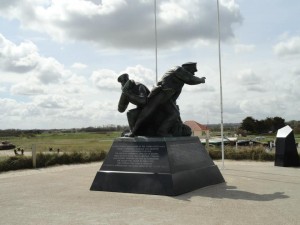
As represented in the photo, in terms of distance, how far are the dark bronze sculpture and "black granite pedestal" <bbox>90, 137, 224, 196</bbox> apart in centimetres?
53

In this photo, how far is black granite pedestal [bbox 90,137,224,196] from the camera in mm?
9206

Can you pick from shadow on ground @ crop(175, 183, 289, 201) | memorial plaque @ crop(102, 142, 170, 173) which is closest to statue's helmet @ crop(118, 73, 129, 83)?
memorial plaque @ crop(102, 142, 170, 173)

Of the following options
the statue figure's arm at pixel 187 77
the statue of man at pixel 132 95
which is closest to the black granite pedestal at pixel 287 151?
the statue figure's arm at pixel 187 77

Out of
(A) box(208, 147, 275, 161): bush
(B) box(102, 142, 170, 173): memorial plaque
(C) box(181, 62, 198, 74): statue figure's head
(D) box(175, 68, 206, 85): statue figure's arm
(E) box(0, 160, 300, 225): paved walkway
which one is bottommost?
(E) box(0, 160, 300, 225): paved walkway

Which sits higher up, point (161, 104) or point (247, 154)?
point (161, 104)

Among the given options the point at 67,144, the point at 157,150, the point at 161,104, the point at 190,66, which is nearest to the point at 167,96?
the point at 161,104

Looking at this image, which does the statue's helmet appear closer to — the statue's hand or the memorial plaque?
the statue's hand

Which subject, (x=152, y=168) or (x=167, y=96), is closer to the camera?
(x=152, y=168)

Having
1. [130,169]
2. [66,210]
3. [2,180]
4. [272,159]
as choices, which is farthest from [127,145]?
[272,159]

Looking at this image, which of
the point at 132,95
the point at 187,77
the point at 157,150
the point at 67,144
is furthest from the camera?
the point at 67,144

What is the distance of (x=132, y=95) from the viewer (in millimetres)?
10531

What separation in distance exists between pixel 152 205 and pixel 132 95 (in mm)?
3564

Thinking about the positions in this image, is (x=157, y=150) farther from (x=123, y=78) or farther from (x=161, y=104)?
(x=123, y=78)

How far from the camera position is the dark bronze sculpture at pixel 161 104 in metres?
10.4
